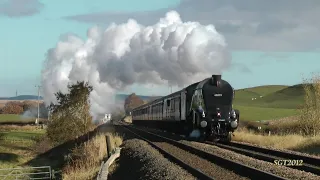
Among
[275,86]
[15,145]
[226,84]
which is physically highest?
[275,86]

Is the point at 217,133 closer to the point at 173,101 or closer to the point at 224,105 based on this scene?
the point at 224,105

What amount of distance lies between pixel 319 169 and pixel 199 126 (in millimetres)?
12307

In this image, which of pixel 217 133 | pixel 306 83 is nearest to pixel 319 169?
pixel 217 133

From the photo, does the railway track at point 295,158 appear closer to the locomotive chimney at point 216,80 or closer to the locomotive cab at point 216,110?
the locomotive cab at point 216,110

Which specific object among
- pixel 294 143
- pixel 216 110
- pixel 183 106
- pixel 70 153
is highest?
pixel 183 106

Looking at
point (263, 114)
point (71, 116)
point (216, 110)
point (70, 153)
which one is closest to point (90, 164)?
point (216, 110)

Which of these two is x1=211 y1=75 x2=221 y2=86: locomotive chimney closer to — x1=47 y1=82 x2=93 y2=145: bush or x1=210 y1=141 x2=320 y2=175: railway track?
x1=210 y1=141 x2=320 y2=175: railway track

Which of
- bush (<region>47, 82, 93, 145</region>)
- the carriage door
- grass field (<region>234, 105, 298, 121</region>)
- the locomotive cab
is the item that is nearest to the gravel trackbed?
the locomotive cab

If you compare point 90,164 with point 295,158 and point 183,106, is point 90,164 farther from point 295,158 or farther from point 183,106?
point 295,158

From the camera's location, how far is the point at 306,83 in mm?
41312

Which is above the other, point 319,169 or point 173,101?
point 173,101

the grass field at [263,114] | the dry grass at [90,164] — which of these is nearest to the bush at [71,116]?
the grass field at [263,114]

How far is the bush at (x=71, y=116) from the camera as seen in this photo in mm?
60438

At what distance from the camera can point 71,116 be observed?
203 feet
